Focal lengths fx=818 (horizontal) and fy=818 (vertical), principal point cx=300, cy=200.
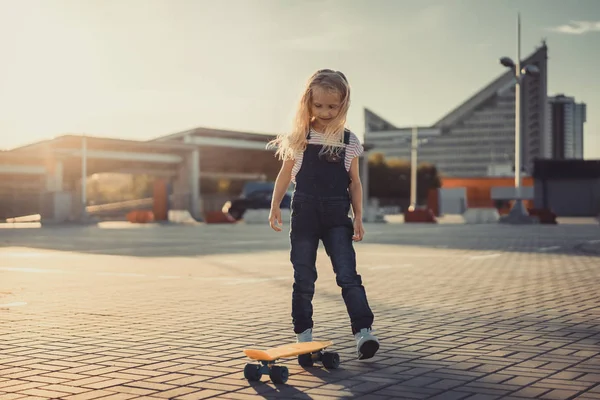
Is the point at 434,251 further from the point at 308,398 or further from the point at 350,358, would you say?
the point at 308,398

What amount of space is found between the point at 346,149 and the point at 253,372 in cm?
148

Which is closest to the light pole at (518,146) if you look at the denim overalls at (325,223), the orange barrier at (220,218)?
the orange barrier at (220,218)

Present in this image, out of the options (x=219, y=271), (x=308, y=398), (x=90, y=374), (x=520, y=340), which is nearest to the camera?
(x=308, y=398)

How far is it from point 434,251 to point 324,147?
12.6m

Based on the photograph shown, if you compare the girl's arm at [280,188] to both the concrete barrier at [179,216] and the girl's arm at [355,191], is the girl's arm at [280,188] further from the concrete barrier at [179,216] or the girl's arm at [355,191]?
the concrete barrier at [179,216]

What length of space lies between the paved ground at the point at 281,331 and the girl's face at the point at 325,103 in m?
1.51

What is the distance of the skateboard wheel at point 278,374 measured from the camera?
170 inches

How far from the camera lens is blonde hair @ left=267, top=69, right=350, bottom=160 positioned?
16.1 ft

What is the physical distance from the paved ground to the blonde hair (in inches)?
52.3

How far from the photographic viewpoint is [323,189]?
4.95 metres

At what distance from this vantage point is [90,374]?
183 inches

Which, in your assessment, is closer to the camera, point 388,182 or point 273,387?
point 273,387

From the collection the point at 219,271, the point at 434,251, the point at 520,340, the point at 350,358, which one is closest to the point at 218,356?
the point at 350,358

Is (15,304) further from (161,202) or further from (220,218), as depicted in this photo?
(161,202)
